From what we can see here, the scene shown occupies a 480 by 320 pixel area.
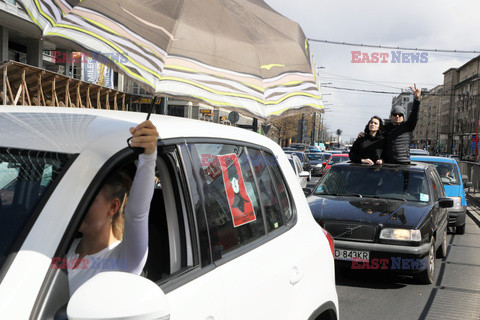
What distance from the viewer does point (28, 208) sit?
5.17ft

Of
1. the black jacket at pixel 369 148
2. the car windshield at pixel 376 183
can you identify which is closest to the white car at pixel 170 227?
the car windshield at pixel 376 183

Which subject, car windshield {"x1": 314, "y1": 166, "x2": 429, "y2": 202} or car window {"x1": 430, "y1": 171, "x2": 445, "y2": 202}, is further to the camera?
car window {"x1": 430, "y1": 171, "x2": 445, "y2": 202}

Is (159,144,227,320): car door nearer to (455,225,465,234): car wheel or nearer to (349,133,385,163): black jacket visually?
(349,133,385,163): black jacket

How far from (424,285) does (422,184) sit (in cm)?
161

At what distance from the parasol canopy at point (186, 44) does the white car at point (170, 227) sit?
0.26 metres

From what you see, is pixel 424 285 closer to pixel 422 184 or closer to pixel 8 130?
pixel 422 184

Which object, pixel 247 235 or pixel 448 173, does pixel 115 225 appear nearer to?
pixel 247 235

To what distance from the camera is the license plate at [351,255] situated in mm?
6539

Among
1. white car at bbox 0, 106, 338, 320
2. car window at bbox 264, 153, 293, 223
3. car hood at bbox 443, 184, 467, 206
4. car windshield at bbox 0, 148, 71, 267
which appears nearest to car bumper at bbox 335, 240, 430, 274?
white car at bbox 0, 106, 338, 320

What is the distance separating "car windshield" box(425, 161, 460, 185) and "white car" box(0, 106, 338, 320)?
32.4 ft

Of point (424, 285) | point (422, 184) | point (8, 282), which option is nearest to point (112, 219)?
point (8, 282)

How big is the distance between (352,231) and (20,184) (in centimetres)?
544

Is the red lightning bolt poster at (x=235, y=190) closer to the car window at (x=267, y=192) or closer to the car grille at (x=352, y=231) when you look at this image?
the car window at (x=267, y=192)

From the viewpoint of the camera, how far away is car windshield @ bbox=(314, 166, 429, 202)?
7738 mm
